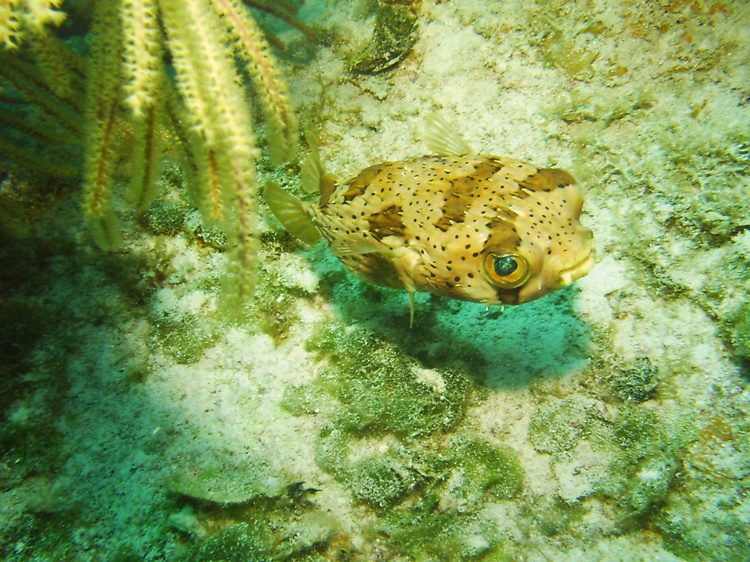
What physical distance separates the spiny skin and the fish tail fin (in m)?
0.49

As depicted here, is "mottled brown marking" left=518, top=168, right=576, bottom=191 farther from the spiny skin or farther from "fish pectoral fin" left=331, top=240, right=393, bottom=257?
"fish pectoral fin" left=331, top=240, right=393, bottom=257

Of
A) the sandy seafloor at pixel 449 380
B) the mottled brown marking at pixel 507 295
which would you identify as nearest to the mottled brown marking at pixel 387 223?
the mottled brown marking at pixel 507 295

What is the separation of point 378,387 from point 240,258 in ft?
5.10

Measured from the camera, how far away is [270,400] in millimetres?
3111

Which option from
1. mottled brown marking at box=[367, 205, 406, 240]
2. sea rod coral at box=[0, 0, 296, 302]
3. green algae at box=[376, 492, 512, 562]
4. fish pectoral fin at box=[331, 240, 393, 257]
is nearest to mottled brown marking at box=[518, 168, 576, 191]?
mottled brown marking at box=[367, 205, 406, 240]

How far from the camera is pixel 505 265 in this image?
2.03 m

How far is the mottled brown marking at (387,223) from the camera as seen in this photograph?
7.74ft

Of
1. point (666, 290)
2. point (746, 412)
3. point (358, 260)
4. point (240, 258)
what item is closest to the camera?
point (240, 258)

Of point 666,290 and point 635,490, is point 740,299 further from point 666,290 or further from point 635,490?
point 635,490

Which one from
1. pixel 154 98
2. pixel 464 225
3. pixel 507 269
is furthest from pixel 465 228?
pixel 154 98

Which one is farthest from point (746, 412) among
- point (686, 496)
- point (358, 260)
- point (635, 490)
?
point (358, 260)

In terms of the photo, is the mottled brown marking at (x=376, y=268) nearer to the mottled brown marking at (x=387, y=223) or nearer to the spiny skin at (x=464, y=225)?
the spiny skin at (x=464, y=225)

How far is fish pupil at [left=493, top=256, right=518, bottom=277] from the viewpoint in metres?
2.03

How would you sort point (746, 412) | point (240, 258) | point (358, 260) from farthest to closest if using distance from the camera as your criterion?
1. point (746, 412)
2. point (358, 260)
3. point (240, 258)
